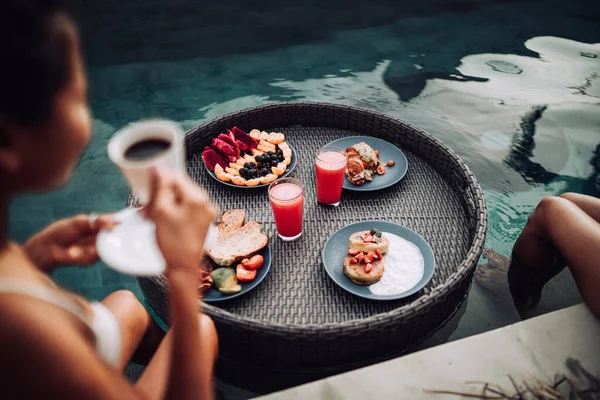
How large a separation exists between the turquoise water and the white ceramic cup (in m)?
1.55

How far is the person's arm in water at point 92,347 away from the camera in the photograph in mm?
765

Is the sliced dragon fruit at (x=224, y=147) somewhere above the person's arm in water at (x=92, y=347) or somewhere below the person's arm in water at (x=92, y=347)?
below

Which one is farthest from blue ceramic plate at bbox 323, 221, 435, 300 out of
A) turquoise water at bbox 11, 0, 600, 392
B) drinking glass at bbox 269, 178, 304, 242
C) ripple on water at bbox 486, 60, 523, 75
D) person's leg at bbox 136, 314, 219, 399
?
ripple on water at bbox 486, 60, 523, 75

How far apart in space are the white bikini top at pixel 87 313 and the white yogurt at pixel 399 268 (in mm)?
915

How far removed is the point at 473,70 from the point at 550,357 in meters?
3.38

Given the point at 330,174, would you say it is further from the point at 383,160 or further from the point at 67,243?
the point at 67,243

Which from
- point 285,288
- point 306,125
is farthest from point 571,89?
point 285,288

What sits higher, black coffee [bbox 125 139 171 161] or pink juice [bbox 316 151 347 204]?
black coffee [bbox 125 139 171 161]

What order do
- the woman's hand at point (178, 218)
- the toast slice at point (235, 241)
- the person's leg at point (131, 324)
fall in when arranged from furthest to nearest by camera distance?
Result: the toast slice at point (235, 241), the person's leg at point (131, 324), the woman's hand at point (178, 218)

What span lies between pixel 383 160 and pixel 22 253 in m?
1.67

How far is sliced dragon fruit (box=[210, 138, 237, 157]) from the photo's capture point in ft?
7.15

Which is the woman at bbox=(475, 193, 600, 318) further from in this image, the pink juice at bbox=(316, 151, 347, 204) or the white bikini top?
the white bikini top

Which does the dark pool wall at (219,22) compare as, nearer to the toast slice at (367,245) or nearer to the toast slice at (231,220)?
the toast slice at (231,220)

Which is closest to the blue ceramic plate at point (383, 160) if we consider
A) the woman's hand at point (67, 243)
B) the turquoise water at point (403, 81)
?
the turquoise water at point (403, 81)
